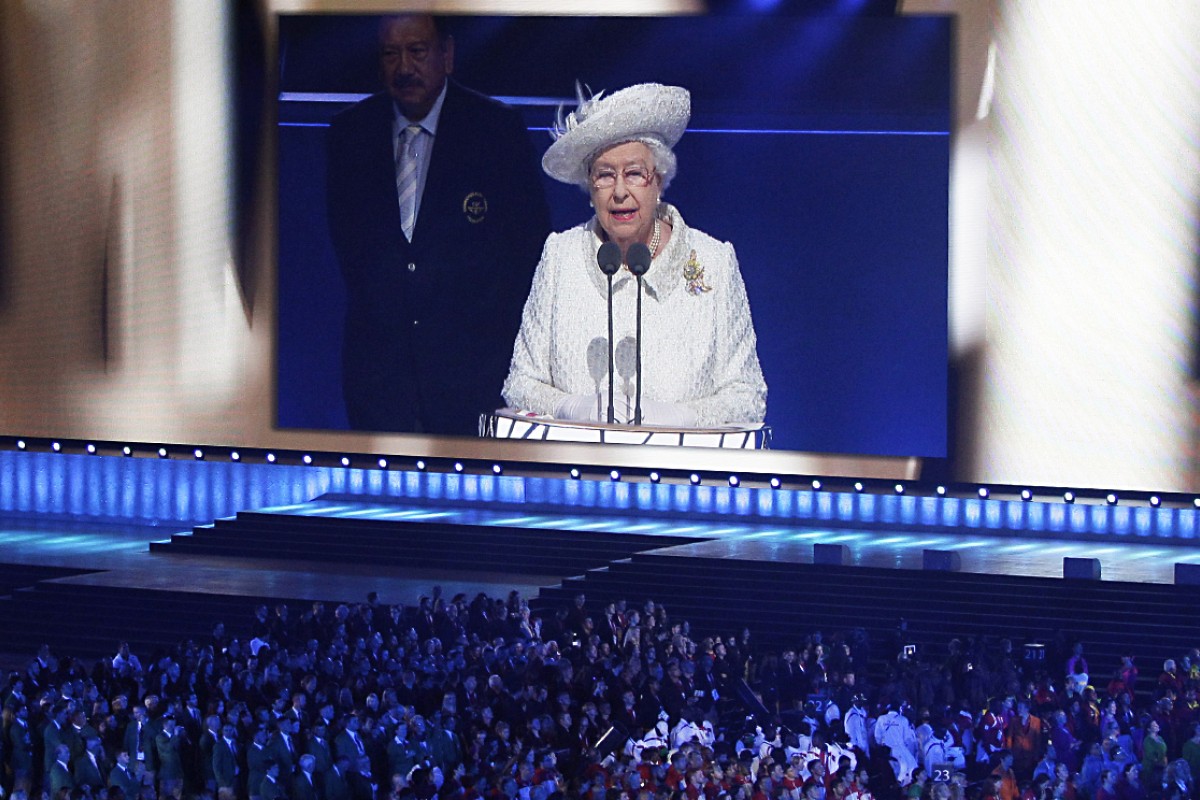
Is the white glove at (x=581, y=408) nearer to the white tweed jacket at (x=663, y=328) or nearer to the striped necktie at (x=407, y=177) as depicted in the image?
the white tweed jacket at (x=663, y=328)

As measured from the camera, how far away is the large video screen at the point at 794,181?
21.7 m

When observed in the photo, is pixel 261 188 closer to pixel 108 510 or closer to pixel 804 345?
pixel 108 510

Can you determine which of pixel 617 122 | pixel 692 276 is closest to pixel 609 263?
pixel 692 276

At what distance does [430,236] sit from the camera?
23.2 meters

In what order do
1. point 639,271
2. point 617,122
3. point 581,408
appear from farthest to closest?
point 581,408 → point 617,122 → point 639,271

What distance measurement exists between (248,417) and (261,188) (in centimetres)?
264

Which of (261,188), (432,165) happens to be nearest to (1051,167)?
(432,165)

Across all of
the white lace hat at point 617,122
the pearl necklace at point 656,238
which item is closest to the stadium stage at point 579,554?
the pearl necklace at point 656,238

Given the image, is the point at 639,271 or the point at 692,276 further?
the point at 692,276

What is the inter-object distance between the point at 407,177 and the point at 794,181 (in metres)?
4.35

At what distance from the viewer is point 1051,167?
829 inches

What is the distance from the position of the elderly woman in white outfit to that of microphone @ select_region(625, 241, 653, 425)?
0.06 m

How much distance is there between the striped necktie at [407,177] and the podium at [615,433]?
2313 millimetres

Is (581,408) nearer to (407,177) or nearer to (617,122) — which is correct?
(617,122)
